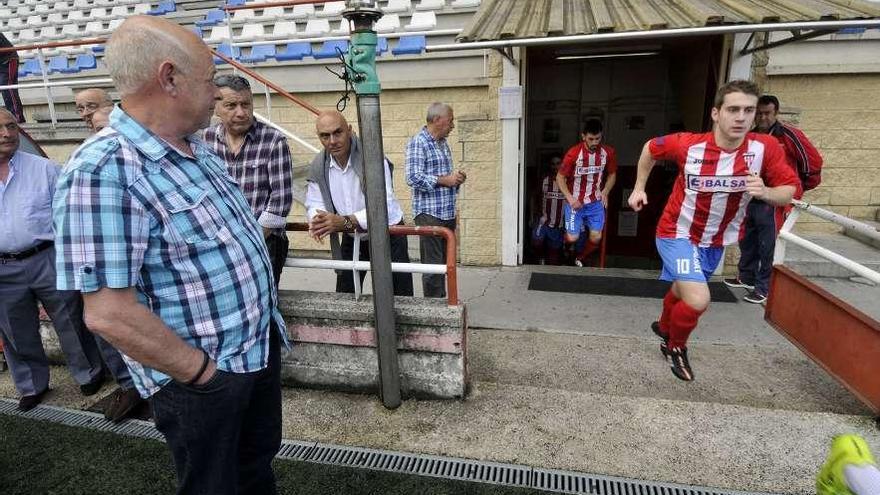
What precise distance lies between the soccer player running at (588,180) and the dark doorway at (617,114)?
5.31 ft

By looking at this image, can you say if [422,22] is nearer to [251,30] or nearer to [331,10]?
[331,10]

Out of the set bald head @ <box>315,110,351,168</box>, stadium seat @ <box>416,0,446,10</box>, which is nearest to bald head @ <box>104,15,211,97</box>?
bald head @ <box>315,110,351,168</box>

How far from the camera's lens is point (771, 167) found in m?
3.17

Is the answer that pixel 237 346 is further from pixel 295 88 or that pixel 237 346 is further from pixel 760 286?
pixel 295 88

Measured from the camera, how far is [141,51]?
4.40 ft

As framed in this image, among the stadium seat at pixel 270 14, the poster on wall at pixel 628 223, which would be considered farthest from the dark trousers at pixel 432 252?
the stadium seat at pixel 270 14

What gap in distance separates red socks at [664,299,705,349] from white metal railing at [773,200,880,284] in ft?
2.89

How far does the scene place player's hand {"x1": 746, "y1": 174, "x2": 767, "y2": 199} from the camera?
297 cm

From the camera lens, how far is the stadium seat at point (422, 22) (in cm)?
675

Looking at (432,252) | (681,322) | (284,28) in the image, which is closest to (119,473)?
(432,252)

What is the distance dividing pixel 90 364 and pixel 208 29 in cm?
734

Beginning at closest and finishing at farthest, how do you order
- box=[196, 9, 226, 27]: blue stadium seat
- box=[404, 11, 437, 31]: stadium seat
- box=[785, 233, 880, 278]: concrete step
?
box=[785, 233, 880, 278]: concrete step → box=[404, 11, 437, 31]: stadium seat → box=[196, 9, 226, 27]: blue stadium seat

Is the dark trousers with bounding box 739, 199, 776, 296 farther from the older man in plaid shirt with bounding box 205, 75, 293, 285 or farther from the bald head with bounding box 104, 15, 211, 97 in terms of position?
the bald head with bounding box 104, 15, 211, 97

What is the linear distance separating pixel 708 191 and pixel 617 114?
19.6 ft
